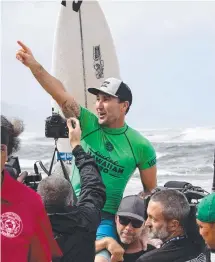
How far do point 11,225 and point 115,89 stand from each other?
1829 millimetres

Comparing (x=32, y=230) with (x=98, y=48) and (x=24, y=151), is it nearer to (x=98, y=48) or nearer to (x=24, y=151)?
(x=98, y=48)

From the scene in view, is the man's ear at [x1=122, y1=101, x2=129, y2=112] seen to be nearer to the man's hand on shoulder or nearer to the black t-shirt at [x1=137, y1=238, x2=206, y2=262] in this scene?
the man's hand on shoulder

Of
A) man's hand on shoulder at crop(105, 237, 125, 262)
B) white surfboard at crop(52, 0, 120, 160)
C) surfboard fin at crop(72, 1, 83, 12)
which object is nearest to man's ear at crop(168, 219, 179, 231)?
man's hand on shoulder at crop(105, 237, 125, 262)

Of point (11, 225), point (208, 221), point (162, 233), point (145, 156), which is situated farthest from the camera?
point (145, 156)

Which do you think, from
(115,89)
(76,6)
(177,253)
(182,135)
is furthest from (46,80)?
(182,135)

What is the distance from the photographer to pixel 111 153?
3.38m

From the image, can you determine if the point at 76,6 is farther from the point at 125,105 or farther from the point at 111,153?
the point at 111,153

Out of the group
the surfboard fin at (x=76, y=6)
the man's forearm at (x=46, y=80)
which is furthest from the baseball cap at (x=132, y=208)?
the surfboard fin at (x=76, y=6)

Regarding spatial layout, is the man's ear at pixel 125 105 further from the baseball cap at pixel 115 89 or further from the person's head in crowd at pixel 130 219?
the person's head in crowd at pixel 130 219

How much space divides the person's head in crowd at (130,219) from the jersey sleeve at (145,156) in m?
0.30

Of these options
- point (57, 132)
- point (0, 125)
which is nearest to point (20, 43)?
point (57, 132)

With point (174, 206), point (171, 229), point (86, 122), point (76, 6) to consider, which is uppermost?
point (76, 6)

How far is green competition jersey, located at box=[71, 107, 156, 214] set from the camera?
11.0 feet

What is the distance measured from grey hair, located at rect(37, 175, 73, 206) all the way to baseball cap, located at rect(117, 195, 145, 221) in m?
0.84
